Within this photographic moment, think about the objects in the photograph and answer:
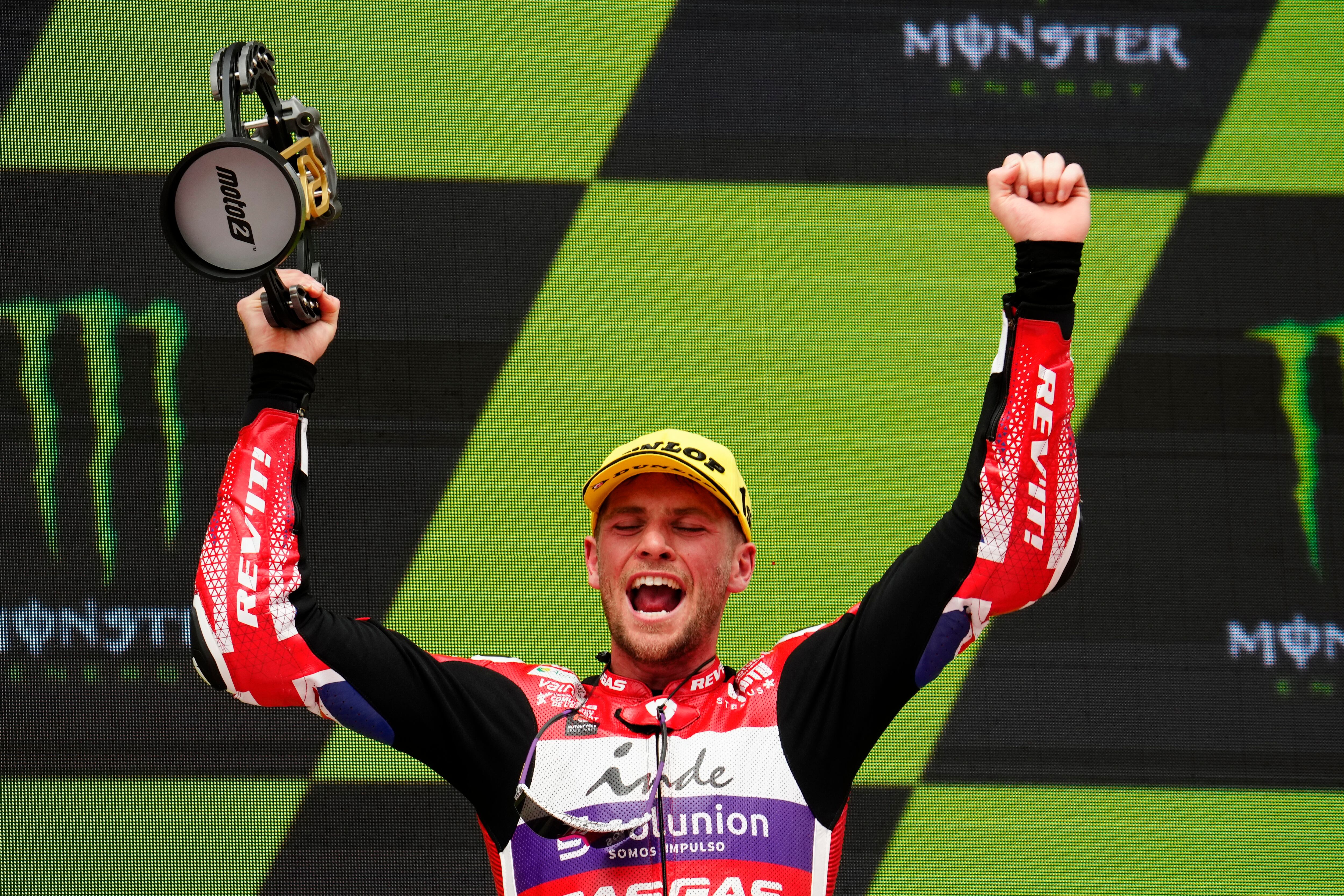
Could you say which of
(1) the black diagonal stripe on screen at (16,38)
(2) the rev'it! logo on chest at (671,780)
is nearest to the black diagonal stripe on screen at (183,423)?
(1) the black diagonal stripe on screen at (16,38)

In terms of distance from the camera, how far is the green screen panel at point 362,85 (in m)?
2.24

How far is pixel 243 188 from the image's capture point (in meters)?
1.34

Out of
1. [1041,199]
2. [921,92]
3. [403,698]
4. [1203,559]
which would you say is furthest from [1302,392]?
[403,698]

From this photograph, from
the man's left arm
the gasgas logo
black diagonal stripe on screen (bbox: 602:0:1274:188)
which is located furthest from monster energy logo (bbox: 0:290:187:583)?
the man's left arm

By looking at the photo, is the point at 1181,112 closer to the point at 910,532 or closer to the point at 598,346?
the point at 910,532

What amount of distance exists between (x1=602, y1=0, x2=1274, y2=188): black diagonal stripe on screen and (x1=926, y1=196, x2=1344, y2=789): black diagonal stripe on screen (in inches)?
7.6

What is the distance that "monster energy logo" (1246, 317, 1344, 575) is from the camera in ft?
7.45

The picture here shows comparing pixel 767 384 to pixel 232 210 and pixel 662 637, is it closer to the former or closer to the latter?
pixel 662 637

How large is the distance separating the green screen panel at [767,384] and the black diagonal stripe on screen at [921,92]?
0.18 feet

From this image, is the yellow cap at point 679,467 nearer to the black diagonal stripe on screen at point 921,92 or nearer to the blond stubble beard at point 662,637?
the blond stubble beard at point 662,637

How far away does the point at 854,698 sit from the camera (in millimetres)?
1484

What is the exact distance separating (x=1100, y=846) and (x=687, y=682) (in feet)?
3.28

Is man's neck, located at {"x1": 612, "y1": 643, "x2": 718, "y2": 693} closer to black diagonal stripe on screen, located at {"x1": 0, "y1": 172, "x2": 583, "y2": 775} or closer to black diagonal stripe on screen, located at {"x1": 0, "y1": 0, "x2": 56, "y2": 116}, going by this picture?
black diagonal stripe on screen, located at {"x1": 0, "y1": 172, "x2": 583, "y2": 775}

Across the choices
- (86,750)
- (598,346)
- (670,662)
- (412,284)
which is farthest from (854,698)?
(86,750)
